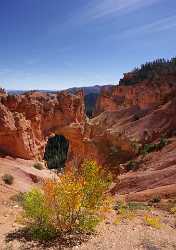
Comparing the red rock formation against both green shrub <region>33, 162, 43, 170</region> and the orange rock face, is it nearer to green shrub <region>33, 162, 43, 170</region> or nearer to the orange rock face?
the orange rock face

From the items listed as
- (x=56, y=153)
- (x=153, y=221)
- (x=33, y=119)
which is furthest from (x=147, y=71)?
(x=153, y=221)

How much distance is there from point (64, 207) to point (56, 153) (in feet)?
160

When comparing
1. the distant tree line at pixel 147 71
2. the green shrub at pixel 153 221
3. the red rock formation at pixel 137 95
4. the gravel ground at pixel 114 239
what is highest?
the distant tree line at pixel 147 71

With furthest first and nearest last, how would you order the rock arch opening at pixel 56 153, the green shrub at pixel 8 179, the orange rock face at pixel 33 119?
the rock arch opening at pixel 56 153
the orange rock face at pixel 33 119
the green shrub at pixel 8 179

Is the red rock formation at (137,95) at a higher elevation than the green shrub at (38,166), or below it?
higher

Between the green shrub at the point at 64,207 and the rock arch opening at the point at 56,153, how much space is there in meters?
38.0

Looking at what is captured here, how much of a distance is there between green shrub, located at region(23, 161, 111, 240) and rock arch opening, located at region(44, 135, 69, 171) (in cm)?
3805

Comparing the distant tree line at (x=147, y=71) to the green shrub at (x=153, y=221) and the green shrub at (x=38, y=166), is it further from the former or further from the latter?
the green shrub at (x=153, y=221)

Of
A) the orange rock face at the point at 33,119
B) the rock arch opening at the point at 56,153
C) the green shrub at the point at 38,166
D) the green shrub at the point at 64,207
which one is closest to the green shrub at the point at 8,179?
the orange rock face at the point at 33,119

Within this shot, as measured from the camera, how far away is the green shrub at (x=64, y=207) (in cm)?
1411

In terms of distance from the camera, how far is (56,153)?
62875 millimetres

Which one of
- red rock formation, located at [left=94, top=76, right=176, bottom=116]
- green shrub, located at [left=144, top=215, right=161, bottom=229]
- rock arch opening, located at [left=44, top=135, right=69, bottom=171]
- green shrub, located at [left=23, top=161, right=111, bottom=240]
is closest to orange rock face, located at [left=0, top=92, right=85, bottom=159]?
rock arch opening, located at [left=44, top=135, right=69, bottom=171]

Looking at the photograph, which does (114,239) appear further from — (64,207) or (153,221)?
(153,221)

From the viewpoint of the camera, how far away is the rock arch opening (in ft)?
184
